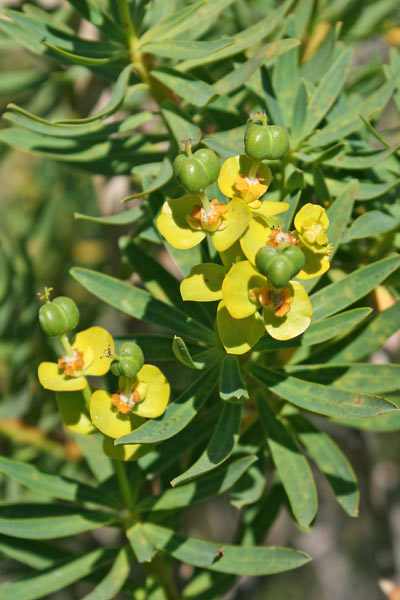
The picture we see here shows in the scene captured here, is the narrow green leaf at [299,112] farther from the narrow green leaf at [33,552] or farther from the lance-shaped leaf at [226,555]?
the narrow green leaf at [33,552]

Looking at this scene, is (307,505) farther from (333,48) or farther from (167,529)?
(333,48)

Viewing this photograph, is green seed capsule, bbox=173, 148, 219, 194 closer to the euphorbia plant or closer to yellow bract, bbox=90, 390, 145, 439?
the euphorbia plant

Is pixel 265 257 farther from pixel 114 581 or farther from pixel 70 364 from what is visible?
pixel 114 581

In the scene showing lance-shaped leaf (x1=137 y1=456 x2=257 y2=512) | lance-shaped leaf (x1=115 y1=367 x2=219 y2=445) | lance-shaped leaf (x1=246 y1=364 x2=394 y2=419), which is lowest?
lance-shaped leaf (x1=137 y1=456 x2=257 y2=512)

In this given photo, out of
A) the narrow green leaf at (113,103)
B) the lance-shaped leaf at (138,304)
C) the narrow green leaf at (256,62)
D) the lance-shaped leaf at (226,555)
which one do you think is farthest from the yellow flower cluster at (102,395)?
the narrow green leaf at (256,62)

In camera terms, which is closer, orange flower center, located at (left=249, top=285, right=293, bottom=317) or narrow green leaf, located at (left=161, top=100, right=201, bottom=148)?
orange flower center, located at (left=249, top=285, right=293, bottom=317)

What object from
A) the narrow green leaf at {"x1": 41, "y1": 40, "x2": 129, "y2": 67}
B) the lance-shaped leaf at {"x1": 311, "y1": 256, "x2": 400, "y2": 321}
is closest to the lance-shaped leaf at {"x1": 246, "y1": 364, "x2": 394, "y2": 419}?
the lance-shaped leaf at {"x1": 311, "y1": 256, "x2": 400, "y2": 321}

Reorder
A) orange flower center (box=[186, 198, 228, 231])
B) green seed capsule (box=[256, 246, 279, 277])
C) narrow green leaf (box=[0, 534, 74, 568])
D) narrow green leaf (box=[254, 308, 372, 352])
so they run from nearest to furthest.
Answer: green seed capsule (box=[256, 246, 279, 277]) < orange flower center (box=[186, 198, 228, 231]) < narrow green leaf (box=[254, 308, 372, 352]) < narrow green leaf (box=[0, 534, 74, 568])
